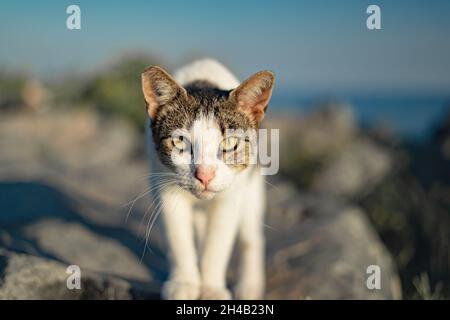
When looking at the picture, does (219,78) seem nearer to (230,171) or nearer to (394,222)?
(230,171)

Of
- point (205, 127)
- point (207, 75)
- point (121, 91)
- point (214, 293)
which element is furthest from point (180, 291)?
point (121, 91)

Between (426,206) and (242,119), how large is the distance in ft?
16.0

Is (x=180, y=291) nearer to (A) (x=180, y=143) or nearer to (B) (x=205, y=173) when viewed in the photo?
(B) (x=205, y=173)

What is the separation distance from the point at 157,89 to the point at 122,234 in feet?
8.47

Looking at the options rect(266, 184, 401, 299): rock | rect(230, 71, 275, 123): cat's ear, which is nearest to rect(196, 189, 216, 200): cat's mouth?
rect(230, 71, 275, 123): cat's ear

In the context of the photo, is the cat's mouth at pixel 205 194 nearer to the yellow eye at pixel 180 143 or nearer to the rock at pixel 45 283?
the yellow eye at pixel 180 143

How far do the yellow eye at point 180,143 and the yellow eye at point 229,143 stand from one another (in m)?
0.28

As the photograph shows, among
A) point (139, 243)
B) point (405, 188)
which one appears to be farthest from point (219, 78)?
point (405, 188)

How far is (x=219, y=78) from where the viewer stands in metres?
4.92

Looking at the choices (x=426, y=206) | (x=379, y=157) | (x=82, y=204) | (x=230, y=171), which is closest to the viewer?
(x=230, y=171)

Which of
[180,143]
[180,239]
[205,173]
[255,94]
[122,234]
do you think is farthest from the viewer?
[122,234]

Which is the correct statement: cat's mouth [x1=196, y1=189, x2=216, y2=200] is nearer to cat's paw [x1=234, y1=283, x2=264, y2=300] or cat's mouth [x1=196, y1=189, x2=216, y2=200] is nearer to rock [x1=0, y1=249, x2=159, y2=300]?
Answer: rock [x1=0, y1=249, x2=159, y2=300]

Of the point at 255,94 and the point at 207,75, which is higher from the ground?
the point at 207,75

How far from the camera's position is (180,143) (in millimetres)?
3828
